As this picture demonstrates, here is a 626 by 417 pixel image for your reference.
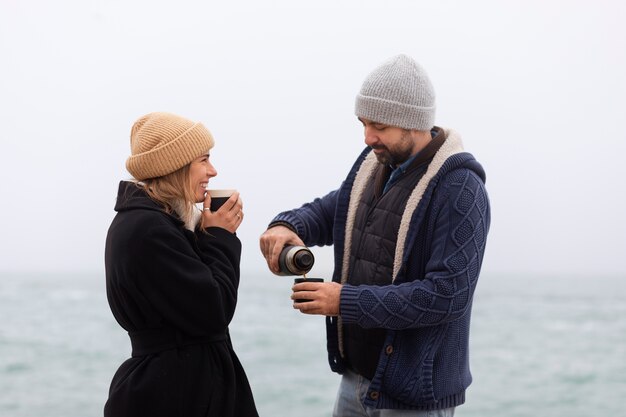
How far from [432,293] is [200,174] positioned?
2.51 ft

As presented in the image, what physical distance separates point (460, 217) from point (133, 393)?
107 centimetres

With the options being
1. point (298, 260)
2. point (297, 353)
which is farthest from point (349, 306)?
point (297, 353)

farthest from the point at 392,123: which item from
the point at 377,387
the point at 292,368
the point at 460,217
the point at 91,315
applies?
the point at 91,315

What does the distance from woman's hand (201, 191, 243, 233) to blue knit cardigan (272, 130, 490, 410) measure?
1.27ft

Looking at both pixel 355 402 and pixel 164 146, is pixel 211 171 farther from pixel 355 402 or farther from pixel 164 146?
pixel 355 402

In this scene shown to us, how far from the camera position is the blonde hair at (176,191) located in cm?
273

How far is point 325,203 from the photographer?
3312 millimetres

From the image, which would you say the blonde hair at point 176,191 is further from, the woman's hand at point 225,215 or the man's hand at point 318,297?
the man's hand at point 318,297

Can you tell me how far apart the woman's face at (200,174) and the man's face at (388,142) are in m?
0.50

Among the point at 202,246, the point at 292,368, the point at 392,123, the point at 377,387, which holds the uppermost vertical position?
the point at 392,123

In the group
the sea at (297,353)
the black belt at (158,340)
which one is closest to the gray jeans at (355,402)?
the black belt at (158,340)

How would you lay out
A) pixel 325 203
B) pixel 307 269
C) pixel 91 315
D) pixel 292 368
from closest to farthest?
pixel 307 269 < pixel 325 203 < pixel 292 368 < pixel 91 315

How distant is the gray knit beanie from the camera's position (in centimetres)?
284

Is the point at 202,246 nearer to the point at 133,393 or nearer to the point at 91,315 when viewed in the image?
the point at 133,393
